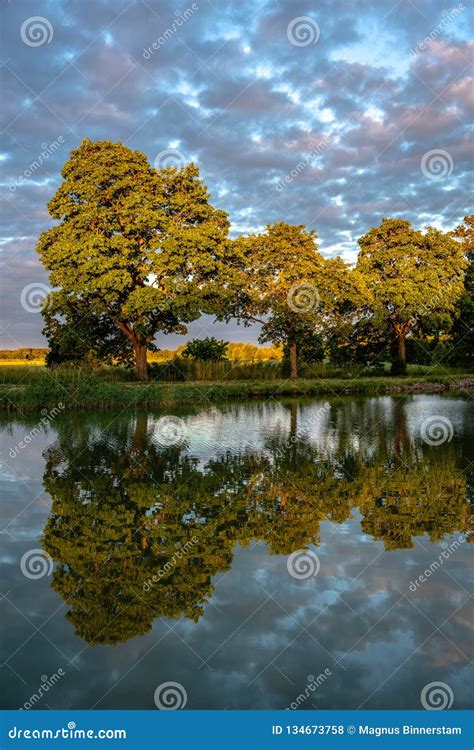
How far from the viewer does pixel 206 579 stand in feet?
16.8

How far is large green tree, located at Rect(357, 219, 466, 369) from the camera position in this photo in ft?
149

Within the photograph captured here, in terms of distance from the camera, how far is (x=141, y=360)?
3359 centimetres

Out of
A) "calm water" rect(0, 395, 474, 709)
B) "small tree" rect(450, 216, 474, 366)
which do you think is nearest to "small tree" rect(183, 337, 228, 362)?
"small tree" rect(450, 216, 474, 366)

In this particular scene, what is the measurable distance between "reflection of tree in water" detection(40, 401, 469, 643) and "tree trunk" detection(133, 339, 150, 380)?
67.6 ft

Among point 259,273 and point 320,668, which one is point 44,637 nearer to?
point 320,668

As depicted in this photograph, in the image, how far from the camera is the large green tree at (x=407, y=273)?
4553 cm

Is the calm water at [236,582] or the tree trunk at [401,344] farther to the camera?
the tree trunk at [401,344]

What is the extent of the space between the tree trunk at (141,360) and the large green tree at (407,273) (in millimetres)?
18706

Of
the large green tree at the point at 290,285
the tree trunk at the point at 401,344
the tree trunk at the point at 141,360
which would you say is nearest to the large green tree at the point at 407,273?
Answer: the tree trunk at the point at 401,344

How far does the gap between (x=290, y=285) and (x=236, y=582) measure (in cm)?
3485

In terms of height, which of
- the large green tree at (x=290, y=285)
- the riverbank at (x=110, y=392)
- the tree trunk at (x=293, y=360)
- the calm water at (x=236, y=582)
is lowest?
the calm water at (x=236, y=582)

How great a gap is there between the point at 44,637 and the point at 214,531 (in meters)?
2.41

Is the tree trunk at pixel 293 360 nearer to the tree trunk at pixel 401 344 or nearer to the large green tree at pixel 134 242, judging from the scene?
the large green tree at pixel 134 242

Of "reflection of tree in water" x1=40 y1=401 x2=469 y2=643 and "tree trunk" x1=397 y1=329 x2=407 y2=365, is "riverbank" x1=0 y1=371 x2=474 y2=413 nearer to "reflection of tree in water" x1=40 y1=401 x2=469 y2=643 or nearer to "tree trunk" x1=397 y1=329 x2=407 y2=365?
"reflection of tree in water" x1=40 y1=401 x2=469 y2=643
